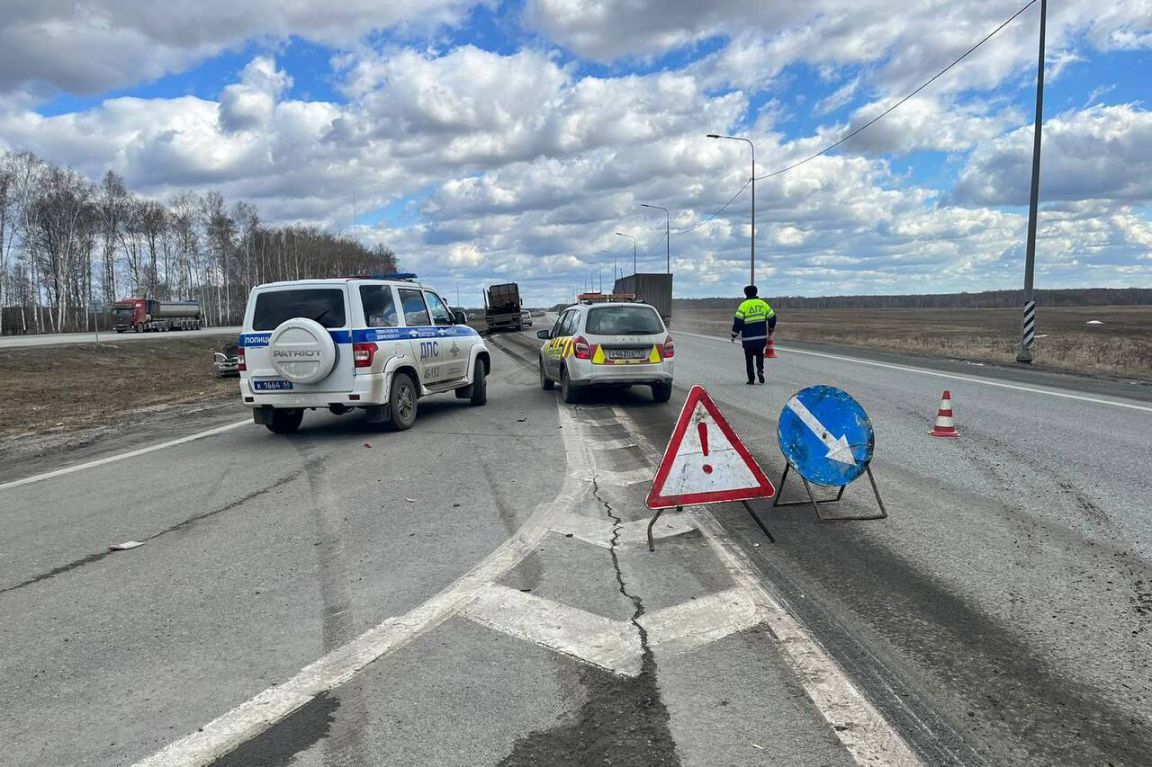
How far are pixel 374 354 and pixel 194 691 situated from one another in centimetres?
680

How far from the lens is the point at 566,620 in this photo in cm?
402

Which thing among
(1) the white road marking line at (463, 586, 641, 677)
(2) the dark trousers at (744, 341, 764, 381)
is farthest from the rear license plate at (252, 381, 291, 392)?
(2) the dark trousers at (744, 341, 764, 381)

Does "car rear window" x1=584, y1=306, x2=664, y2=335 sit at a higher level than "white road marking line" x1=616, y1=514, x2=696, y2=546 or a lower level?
higher

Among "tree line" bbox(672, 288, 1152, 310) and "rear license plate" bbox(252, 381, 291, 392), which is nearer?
"rear license plate" bbox(252, 381, 291, 392)

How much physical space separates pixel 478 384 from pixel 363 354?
3.48 meters

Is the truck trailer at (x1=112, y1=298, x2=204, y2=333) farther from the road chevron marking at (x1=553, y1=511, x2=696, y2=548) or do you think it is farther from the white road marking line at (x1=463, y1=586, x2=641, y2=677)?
the white road marking line at (x1=463, y1=586, x2=641, y2=677)

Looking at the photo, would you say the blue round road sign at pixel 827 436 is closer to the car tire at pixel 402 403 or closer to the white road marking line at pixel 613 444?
the white road marking line at pixel 613 444

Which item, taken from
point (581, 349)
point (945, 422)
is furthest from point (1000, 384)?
point (581, 349)

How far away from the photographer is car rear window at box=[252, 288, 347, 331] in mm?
9875

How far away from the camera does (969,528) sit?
562cm

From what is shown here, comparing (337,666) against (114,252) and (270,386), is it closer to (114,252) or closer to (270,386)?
(270,386)

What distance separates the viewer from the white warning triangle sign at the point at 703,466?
214 inches

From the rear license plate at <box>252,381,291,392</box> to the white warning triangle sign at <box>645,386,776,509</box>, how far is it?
6081 millimetres

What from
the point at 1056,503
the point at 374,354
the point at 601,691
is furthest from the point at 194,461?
the point at 1056,503
